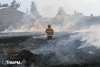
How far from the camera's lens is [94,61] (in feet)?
35.9

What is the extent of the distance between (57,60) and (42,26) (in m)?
40.0

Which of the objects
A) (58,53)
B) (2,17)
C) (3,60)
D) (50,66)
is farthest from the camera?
(2,17)

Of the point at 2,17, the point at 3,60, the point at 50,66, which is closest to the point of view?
the point at 50,66

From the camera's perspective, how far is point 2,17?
202ft

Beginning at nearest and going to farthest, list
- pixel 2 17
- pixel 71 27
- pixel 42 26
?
pixel 71 27 < pixel 42 26 < pixel 2 17

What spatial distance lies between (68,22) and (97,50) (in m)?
35.6

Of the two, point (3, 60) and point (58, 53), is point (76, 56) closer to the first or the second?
point (58, 53)

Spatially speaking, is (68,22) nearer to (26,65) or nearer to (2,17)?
(2,17)

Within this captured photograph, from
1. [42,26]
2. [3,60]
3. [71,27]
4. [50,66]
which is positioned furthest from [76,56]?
[42,26]

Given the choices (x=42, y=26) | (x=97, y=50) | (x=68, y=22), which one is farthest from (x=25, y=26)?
(x=97, y=50)

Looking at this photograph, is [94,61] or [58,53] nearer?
[94,61]

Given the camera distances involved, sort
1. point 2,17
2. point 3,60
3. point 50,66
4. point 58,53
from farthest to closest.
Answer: point 2,17 → point 58,53 → point 3,60 → point 50,66

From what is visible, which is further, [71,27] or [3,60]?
[71,27]

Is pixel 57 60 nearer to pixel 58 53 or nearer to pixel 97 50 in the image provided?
pixel 58 53
